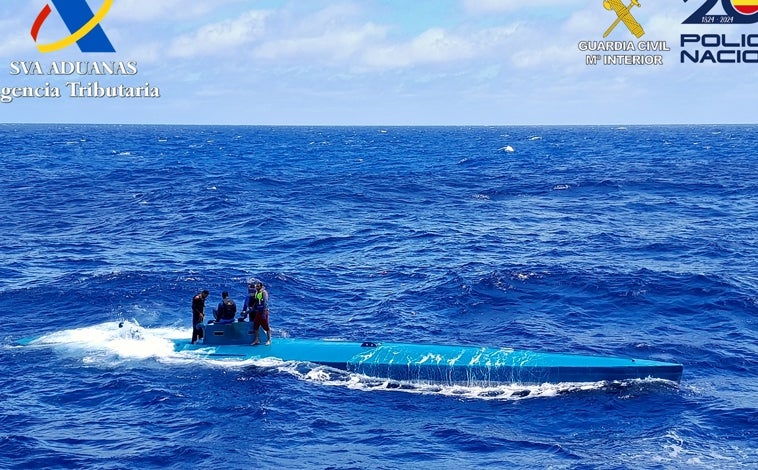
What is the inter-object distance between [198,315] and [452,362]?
9.30m

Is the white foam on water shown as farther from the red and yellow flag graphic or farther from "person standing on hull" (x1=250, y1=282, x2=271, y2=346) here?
the red and yellow flag graphic

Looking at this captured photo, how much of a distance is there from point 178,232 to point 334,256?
12.7m

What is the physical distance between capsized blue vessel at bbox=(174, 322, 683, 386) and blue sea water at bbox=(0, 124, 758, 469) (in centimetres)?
39

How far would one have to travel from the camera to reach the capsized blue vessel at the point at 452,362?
23.5 metres

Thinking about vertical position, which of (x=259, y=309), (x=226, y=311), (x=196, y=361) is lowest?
(x=196, y=361)

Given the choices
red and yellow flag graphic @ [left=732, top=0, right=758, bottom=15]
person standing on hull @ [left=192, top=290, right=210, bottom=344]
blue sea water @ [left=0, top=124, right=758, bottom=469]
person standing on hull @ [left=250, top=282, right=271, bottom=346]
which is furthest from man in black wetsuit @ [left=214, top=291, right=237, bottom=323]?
red and yellow flag graphic @ [left=732, top=0, right=758, bottom=15]

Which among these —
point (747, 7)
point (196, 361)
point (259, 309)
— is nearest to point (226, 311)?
point (259, 309)

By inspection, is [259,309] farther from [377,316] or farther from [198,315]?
[377,316]

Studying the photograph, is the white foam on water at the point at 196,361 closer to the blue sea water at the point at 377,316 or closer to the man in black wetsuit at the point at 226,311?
the blue sea water at the point at 377,316

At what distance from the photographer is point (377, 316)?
3159cm

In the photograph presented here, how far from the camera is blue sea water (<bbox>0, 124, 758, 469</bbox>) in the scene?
65.3ft

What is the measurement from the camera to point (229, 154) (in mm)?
118750

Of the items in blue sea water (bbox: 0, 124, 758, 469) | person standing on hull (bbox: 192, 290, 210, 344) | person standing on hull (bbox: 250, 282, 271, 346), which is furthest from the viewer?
person standing on hull (bbox: 192, 290, 210, 344)

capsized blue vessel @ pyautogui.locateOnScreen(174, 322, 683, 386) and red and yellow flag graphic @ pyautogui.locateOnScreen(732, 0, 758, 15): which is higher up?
red and yellow flag graphic @ pyautogui.locateOnScreen(732, 0, 758, 15)
